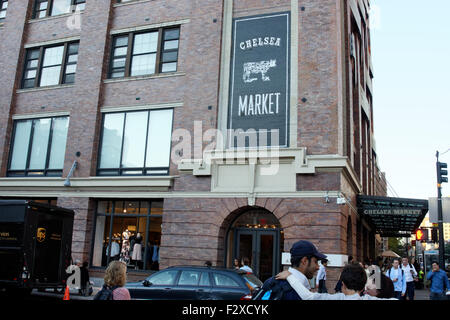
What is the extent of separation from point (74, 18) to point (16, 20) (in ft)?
13.6

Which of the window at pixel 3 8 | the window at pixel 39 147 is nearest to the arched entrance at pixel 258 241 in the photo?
the window at pixel 39 147

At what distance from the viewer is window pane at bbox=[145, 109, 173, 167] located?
1970 cm

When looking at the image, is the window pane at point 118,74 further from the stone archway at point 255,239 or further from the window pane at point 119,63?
the stone archway at point 255,239

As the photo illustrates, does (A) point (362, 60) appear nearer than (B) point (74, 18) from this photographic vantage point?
No

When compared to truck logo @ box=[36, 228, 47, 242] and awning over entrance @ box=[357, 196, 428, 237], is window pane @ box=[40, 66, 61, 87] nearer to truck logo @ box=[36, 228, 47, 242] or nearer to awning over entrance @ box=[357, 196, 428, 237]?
truck logo @ box=[36, 228, 47, 242]

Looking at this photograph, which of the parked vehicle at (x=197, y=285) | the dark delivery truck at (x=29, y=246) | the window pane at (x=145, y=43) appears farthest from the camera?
the window pane at (x=145, y=43)

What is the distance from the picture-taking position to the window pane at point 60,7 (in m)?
23.8

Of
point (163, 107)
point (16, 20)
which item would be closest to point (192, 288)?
point (163, 107)

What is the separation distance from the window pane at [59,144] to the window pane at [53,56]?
360 cm

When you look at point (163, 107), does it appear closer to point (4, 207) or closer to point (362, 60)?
point (4, 207)

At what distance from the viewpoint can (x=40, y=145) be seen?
2230cm

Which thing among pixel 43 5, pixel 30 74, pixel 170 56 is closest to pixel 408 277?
pixel 170 56
